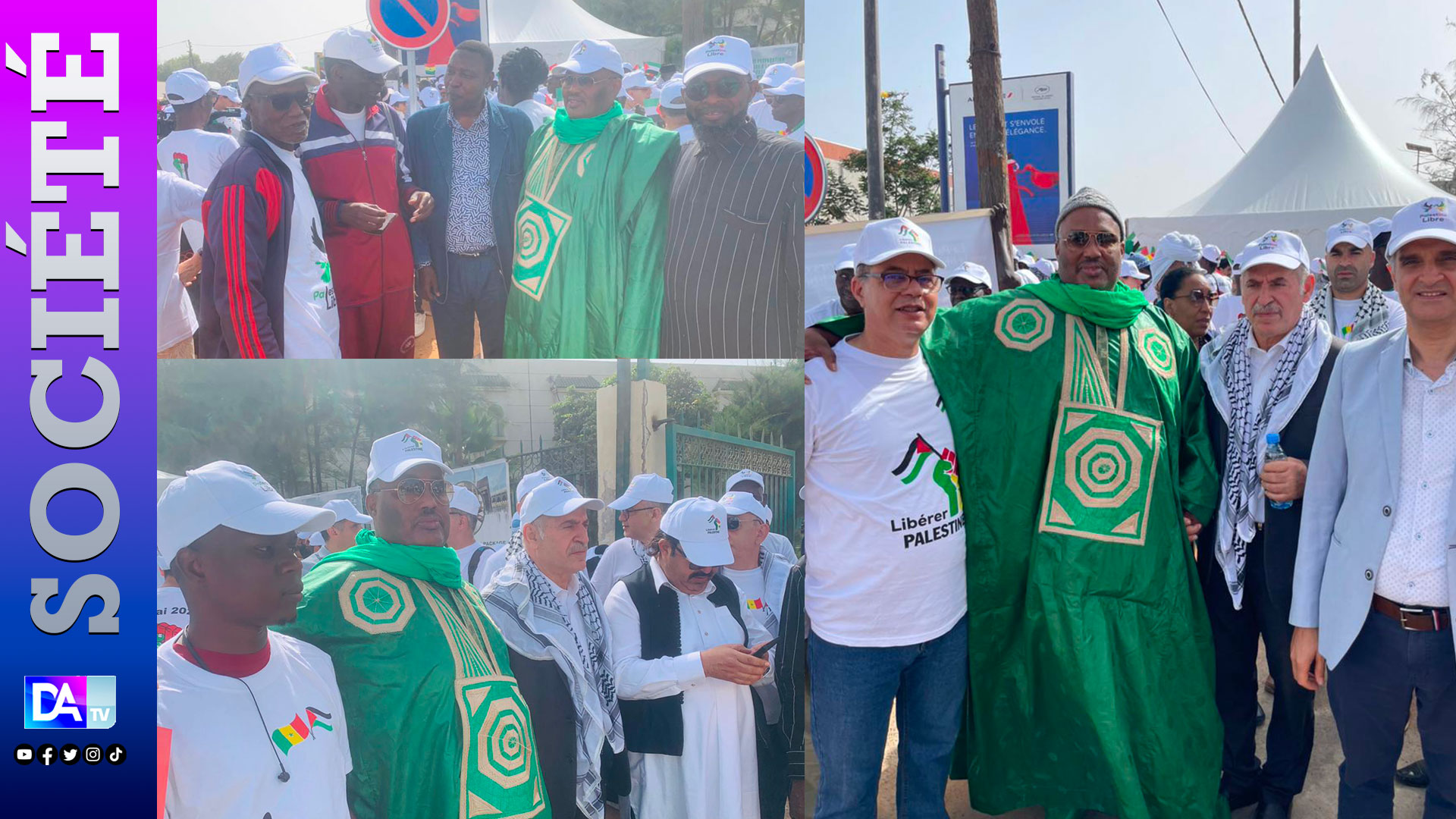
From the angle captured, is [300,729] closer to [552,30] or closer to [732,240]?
[732,240]

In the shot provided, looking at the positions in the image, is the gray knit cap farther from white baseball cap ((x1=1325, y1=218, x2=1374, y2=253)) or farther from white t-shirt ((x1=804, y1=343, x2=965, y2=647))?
white baseball cap ((x1=1325, y1=218, x2=1374, y2=253))

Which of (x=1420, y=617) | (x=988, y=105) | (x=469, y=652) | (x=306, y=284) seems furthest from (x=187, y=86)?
(x=988, y=105)

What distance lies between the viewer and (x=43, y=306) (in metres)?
1.78

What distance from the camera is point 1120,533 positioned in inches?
105

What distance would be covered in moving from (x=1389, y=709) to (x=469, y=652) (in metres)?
2.15

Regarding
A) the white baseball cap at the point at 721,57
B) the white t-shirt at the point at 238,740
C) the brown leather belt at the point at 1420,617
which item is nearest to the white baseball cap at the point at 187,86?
the white baseball cap at the point at 721,57

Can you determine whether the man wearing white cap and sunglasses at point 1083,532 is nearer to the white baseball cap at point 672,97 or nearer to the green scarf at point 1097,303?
the green scarf at point 1097,303

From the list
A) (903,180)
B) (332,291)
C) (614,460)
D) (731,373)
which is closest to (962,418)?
(731,373)

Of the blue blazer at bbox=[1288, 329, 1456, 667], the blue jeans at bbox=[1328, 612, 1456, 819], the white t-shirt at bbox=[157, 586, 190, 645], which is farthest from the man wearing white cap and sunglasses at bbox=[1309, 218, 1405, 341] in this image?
the white t-shirt at bbox=[157, 586, 190, 645]

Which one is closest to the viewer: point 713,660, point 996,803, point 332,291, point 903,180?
point 332,291

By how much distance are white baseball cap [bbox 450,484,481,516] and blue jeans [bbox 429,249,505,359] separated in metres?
0.27

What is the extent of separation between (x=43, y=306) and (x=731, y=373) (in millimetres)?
1266

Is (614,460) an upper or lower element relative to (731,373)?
lower

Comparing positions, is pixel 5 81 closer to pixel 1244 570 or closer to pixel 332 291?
pixel 332 291
